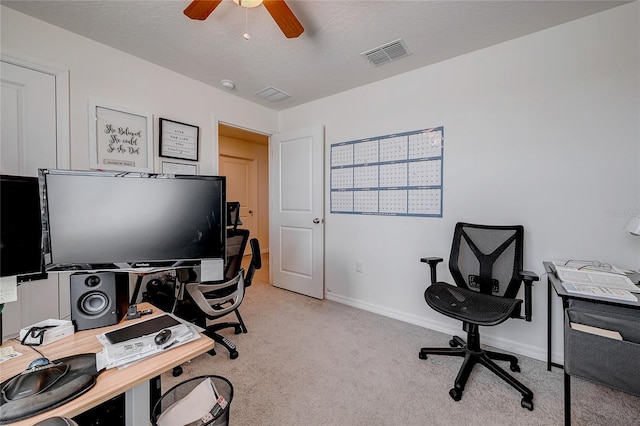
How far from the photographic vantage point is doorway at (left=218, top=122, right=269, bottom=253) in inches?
201

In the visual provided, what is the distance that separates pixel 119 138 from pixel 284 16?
1.77 m

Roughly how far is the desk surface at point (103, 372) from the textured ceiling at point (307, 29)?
1.94 meters

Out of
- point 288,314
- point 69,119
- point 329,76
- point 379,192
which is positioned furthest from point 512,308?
point 69,119

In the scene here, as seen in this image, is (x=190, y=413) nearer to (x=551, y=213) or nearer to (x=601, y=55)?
(x=551, y=213)

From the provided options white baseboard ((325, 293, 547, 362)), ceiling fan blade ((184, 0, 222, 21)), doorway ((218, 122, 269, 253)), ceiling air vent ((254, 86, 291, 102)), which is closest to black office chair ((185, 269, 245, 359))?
white baseboard ((325, 293, 547, 362))

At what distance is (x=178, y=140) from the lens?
257 cm

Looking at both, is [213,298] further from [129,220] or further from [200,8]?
[200,8]

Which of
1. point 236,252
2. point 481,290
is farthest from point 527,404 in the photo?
point 236,252

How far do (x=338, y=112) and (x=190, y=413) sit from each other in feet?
9.49

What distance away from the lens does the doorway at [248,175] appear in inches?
201

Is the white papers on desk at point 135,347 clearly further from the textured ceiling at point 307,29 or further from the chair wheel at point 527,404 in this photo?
the textured ceiling at point 307,29

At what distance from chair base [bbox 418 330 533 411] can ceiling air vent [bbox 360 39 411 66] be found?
7.10ft

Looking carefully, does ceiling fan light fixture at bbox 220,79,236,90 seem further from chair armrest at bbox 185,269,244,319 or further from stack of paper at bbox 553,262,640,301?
stack of paper at bbox 553,262,640,301

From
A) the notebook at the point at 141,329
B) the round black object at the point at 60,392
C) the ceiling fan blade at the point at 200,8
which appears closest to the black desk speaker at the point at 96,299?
the notebook at the point at 141,329
